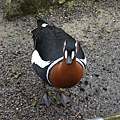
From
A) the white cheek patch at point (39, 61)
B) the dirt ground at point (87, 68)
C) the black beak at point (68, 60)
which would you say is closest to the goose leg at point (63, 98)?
the dirt ground at point (87, 68)

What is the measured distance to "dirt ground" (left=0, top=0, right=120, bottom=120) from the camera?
365cm

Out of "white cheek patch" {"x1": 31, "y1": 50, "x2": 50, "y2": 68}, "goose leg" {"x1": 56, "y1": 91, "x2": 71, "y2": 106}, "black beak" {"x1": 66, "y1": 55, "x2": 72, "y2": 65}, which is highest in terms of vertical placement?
"black beak" {"x1": 66, "y1": 55, "x2": 72, "y2": 65}

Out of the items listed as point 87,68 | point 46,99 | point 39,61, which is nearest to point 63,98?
point 46,99

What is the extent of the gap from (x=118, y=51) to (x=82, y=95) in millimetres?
967

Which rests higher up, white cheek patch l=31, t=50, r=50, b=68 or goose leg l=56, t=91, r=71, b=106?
white cheek patch l=31, t=50, r=50, b=68

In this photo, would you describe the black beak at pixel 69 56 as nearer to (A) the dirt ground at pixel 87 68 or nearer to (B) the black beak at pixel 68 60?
(B) the black beak at pixel 68 60

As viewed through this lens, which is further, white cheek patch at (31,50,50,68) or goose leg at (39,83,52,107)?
goose leg at (39,83,52,107)

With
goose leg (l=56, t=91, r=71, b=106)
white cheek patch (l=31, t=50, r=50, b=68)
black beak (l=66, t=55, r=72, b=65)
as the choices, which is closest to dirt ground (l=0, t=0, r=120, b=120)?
goose leg (l=56, t=91, r=71, b=106)

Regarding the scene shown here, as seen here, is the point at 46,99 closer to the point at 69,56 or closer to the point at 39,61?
the point at 39,61

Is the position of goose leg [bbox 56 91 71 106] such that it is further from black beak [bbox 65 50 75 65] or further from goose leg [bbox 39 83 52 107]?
black beak [bbox 65 50 75 65]

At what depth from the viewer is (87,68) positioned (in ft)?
13.8

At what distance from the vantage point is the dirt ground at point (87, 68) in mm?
3650

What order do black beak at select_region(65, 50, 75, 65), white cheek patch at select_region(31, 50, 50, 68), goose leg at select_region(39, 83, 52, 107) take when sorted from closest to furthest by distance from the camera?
1. black beak at select_region(65, 50, 75, 65)
2. white cheek patch at select_region(31, 50, 50, 68)
3. goose leg at select_region(39, 83, 52, 107)

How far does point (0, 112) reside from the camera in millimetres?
3594
